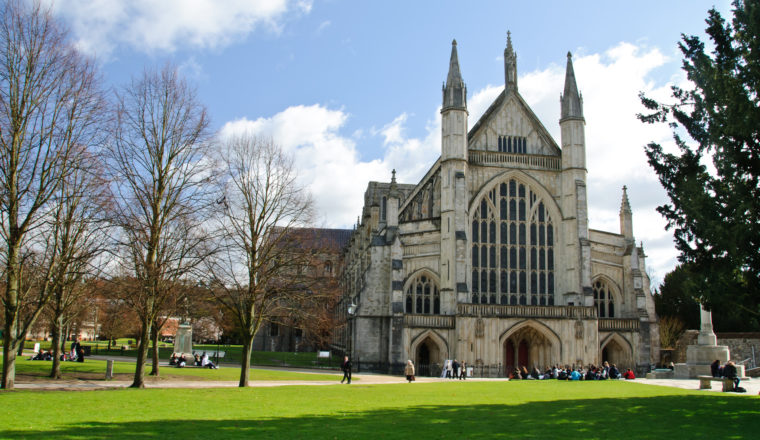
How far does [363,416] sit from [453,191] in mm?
28082

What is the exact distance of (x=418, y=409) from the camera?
15812 millimetres

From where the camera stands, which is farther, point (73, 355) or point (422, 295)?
point (422, 295)

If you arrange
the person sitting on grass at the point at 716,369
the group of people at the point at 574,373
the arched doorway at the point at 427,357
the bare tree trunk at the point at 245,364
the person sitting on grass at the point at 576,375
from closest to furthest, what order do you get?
the bare tree trunk at the point at 245,364
the person sitting on grass at the point at 716,369
the person sitting on grass at the point at 576,375
the group of people at the point at 574,373
the arched doorway at the point at 427,357

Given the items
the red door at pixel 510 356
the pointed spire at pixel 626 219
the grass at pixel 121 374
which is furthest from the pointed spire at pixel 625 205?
the grass at pixel 121 374

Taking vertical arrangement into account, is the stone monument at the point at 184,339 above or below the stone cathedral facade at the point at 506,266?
below

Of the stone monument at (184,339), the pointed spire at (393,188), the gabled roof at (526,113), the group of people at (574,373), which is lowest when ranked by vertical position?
the group of people at (574,373)

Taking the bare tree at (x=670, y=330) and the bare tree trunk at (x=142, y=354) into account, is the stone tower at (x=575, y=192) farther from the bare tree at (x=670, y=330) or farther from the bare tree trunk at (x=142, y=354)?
the bare tree trunk at (x=142, y=354)

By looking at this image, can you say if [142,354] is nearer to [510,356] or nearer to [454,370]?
[454,370]

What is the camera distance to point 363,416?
1383cm

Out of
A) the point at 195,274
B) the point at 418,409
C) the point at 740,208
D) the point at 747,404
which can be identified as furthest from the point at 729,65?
the point at 195,274

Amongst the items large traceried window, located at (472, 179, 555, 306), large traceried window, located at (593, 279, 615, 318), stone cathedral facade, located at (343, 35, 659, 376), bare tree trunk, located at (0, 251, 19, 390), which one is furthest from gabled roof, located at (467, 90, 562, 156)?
bare tree trunk, located at (0, 251, 19, 390)

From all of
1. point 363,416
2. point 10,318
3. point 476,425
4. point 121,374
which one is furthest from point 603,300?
point 10,318

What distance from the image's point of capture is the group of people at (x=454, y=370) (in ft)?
114

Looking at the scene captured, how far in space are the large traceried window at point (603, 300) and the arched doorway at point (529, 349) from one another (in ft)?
18.1
